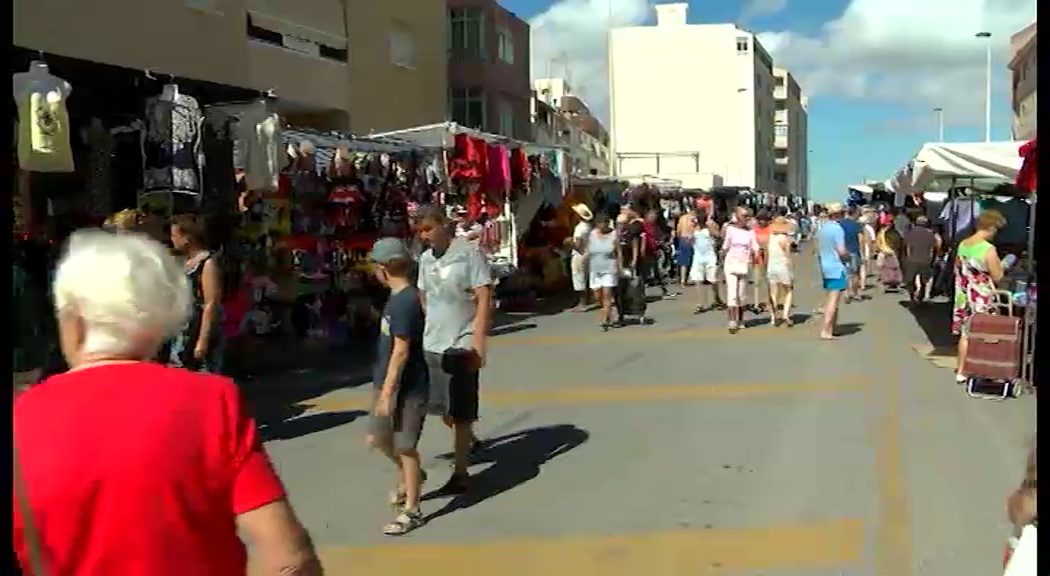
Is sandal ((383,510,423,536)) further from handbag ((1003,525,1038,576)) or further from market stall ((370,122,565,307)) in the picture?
market stall ((370,122,565,307))

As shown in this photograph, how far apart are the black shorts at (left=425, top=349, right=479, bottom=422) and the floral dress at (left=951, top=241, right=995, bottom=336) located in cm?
508

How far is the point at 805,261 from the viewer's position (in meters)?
34.9

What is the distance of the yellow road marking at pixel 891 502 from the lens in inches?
213

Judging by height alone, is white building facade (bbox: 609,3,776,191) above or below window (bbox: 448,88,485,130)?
above

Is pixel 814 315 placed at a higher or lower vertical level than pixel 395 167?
lower

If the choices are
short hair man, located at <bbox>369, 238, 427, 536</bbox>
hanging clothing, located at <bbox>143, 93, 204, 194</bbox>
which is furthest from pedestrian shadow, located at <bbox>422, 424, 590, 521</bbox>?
hanging clothing, located at <bbox>143, 93, 204, 194</bbox>

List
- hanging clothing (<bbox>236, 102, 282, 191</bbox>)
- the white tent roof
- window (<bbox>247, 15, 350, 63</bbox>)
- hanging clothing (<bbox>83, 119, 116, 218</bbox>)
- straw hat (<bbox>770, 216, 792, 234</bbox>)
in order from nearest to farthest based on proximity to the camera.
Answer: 1. hanging clothing (<bbox>83, 119, 116, 218</bbox>)
2. hanging clothing (<bbox>236, 102, 282, 191</bbox>)
3. the white tent roof
4. straw hat (<bbox>770, 216, 792, 234</bbox>)
5. window (<bbox>247, 15, 350, 63</bbox>)

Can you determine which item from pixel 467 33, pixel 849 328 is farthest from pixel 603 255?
pixel 467 33

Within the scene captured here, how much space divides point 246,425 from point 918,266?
1690cm

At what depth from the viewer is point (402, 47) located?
85.7 ft

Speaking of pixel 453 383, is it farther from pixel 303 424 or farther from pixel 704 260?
pixel 704 260

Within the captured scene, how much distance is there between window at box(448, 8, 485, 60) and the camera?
34.5 m
